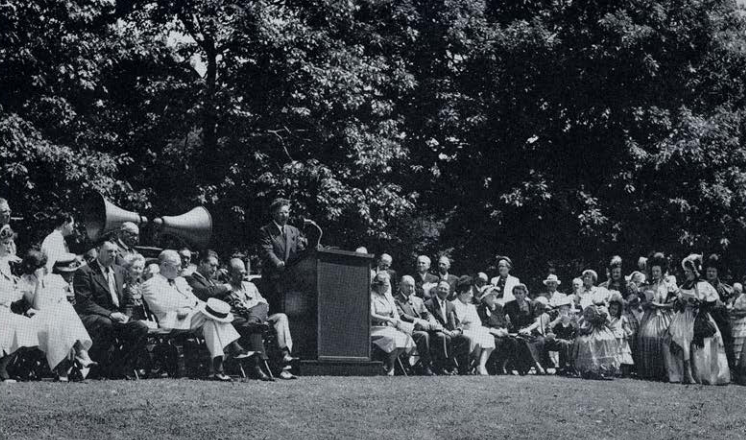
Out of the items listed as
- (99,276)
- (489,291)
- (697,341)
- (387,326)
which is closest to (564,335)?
(489,291)

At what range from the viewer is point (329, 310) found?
40.4 feet

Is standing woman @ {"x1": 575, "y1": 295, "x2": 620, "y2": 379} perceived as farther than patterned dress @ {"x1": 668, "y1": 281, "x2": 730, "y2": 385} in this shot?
No

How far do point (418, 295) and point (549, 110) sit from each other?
10.3 metres

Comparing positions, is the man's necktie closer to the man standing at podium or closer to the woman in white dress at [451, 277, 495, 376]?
the man standing at podium

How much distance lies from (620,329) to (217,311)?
285 inches

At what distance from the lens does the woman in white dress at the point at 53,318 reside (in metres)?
10.7

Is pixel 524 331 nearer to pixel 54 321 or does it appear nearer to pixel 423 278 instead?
pixel 423 278

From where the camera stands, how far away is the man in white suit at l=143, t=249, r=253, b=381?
452 inches

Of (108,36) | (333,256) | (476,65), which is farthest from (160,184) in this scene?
(333,256)

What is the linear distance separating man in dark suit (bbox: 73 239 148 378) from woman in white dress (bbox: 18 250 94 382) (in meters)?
0.25

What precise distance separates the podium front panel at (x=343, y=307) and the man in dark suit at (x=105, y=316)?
7.02 feet

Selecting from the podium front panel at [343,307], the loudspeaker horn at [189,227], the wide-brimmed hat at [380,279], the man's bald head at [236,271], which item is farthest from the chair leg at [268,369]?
the wide-brimmed hat at [380,279]

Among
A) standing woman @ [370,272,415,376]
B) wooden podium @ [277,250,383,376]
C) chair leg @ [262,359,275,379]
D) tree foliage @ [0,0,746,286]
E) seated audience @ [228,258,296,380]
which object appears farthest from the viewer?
tree foliage @ [0,0,746,286]

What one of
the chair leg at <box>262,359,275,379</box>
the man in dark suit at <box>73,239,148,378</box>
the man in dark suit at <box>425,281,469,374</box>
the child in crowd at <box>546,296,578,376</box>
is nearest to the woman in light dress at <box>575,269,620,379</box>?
the child in crowd at <box>546,296,578,376</box>
